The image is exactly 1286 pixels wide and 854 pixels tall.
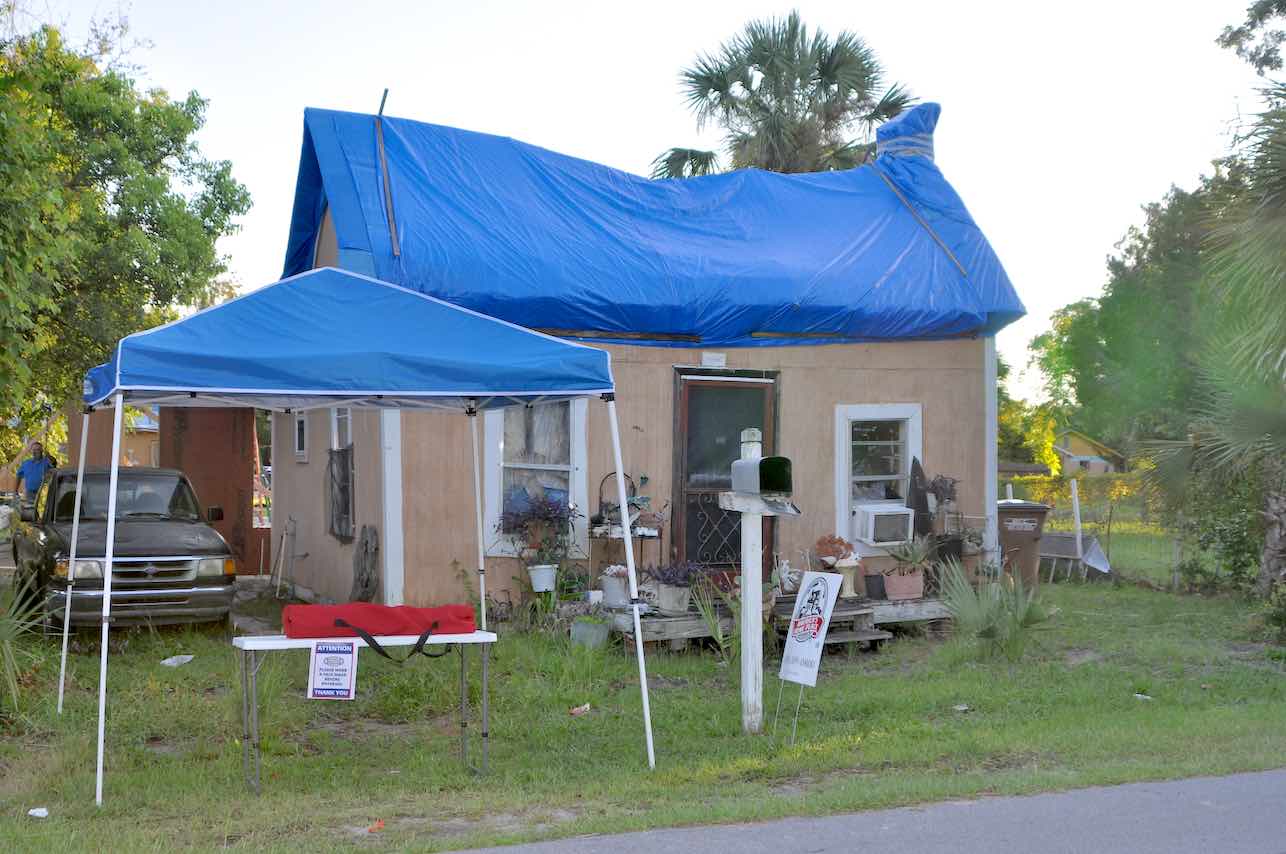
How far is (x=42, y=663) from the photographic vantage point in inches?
339

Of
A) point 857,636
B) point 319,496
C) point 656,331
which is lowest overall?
point 857,636

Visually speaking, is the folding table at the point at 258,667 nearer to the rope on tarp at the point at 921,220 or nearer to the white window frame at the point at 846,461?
the white window frame at the point at 846,461

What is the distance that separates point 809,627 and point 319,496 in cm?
771

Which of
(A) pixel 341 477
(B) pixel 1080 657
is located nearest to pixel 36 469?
(A) pixel 341 477

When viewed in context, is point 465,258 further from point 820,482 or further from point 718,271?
point 820,482

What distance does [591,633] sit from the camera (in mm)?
10195

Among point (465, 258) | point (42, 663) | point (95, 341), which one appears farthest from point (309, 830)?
point (95, 341)

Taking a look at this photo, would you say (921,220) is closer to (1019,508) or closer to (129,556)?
(1019,508)

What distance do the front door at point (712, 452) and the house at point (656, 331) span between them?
0.08 feet

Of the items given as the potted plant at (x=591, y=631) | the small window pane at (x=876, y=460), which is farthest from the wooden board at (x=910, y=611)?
the potted plant at (x=591, y=631)

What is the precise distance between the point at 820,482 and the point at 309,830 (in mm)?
7927

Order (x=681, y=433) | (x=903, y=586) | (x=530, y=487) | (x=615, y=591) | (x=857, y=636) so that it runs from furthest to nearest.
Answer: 1. (x=681, y=433)
2. (x=903, y=586)
3. (x=530, y=487)
4. (x=857, y=636)
5. (x=615, y=591)

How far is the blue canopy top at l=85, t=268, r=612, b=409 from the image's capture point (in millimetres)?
6281

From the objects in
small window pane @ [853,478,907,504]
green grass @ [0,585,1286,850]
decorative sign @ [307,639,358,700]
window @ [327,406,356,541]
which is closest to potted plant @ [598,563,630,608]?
green grass @ [0,585,1286,850]
